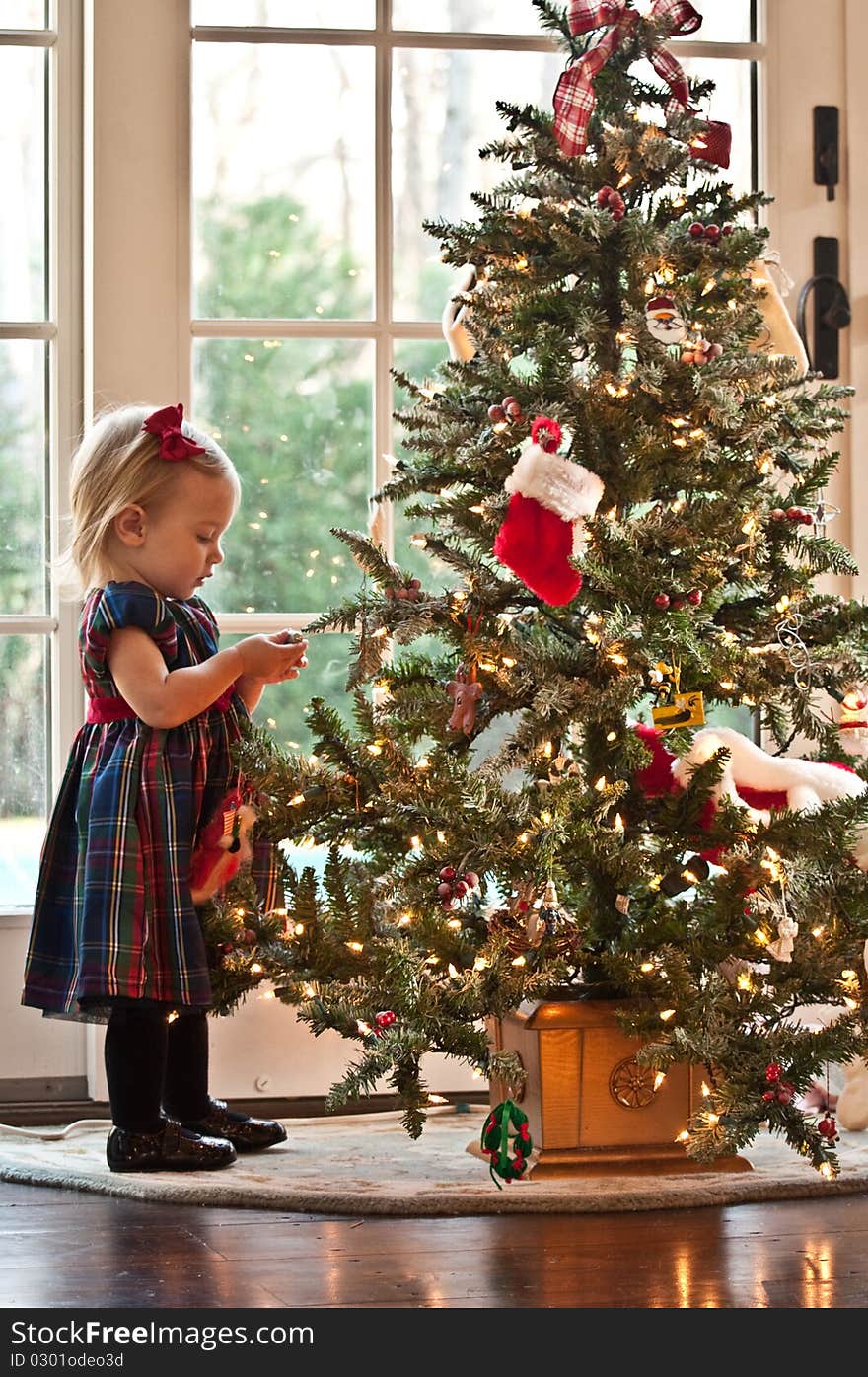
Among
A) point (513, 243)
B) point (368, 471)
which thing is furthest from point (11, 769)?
point (513, 243)

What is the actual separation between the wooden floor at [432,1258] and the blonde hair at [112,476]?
0.79m

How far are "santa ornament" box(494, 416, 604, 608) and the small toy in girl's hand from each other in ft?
1.50

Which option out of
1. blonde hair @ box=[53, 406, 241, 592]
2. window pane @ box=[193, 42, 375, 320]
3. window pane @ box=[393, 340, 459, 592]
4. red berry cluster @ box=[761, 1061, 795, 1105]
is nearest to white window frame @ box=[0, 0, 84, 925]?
window pane @ box=[193, 42, 375, 320]

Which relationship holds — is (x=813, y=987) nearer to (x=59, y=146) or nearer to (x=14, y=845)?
(x=14, y=845)

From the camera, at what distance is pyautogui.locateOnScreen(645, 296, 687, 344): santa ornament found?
74.6 inches

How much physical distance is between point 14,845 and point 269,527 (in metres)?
0.62

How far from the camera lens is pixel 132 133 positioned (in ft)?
7.78

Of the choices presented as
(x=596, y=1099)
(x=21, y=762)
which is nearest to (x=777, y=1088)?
(x=596, y=1099)

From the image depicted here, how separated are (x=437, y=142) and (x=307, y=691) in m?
0.86

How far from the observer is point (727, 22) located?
248cm

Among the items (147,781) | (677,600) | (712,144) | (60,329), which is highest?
(712,144)

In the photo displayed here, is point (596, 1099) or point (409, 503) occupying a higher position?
point (409, 503)

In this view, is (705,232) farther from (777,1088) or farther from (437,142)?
(777,1088)

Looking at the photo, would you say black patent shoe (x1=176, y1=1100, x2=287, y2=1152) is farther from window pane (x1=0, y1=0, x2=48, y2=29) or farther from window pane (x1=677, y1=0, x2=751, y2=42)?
window pane (x1=677, y1=0, x2=751, y2=42)
